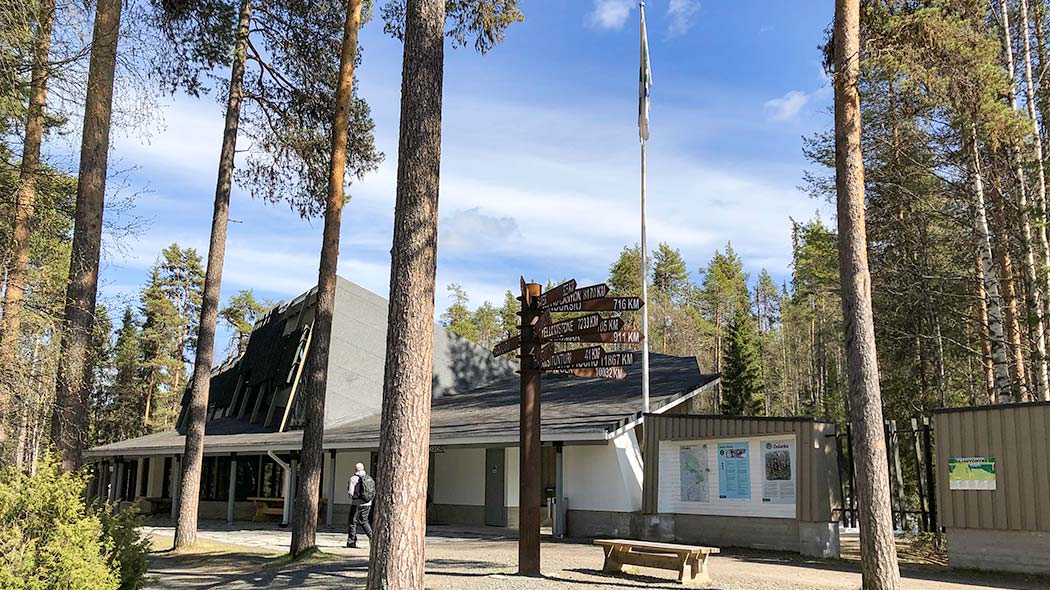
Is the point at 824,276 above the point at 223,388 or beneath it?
above

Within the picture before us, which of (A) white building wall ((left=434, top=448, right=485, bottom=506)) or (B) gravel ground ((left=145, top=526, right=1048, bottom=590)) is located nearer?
(B) gravel ground ((left=145, top=526, right=1048, bottom=590))

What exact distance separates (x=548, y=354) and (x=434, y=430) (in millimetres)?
7701

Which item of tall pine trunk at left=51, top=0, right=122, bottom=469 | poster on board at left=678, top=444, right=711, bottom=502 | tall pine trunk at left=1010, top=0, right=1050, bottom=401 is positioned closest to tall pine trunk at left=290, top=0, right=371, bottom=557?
tall pine trunk at left=51, top=0, right=122, bottom=469

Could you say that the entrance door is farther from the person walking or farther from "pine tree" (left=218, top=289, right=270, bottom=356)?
"pine tree" (left=218, top=289, right=270, bottom=356)

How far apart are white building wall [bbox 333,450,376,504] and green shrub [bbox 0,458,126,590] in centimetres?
1517

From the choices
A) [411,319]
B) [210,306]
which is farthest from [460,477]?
[411,319]

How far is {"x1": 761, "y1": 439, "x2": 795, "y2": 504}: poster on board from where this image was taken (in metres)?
13.2

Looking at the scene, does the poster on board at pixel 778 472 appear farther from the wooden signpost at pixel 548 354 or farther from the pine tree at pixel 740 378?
the pine tree at pixel 740 378

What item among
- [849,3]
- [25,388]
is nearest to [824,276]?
[849,3]

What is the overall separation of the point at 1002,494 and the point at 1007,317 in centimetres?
688

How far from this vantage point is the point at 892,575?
793 centimetres

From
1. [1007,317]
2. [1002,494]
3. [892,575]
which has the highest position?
[1007,317]

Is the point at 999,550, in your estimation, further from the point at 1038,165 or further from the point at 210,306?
the point at 210,306

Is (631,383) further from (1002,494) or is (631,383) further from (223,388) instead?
(223,388)
